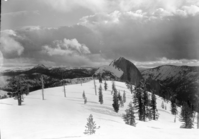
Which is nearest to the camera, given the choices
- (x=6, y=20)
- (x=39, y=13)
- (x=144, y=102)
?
(x=6, y=20)

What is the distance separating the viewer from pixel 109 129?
10633 millimetres

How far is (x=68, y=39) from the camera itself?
1140 centimetres

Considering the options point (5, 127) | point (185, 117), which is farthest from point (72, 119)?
point (185, 117)

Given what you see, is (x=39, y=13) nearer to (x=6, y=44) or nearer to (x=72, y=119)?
(x=6, y=44)

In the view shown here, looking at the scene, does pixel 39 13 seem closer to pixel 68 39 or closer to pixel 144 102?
pixel 68 39

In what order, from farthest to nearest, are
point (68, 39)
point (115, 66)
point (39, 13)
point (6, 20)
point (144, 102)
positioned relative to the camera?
point (144, 102)
point (115, 66)
point (68, 39)
point (39, 13)
point (6, 20)

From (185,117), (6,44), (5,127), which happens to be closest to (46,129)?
(5,127)

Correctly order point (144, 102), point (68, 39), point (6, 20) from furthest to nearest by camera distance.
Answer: point (144, 102), point (68, 39), point (6, 20)

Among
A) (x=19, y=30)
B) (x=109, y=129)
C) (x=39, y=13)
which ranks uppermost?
(x=39, y=13)

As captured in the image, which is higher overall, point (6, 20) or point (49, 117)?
point (6, 20)

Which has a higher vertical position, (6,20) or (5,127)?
(6,20)

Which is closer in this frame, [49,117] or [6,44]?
[6,44]

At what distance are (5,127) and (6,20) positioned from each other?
6.62 metres

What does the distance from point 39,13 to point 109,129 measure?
28.1 feet
